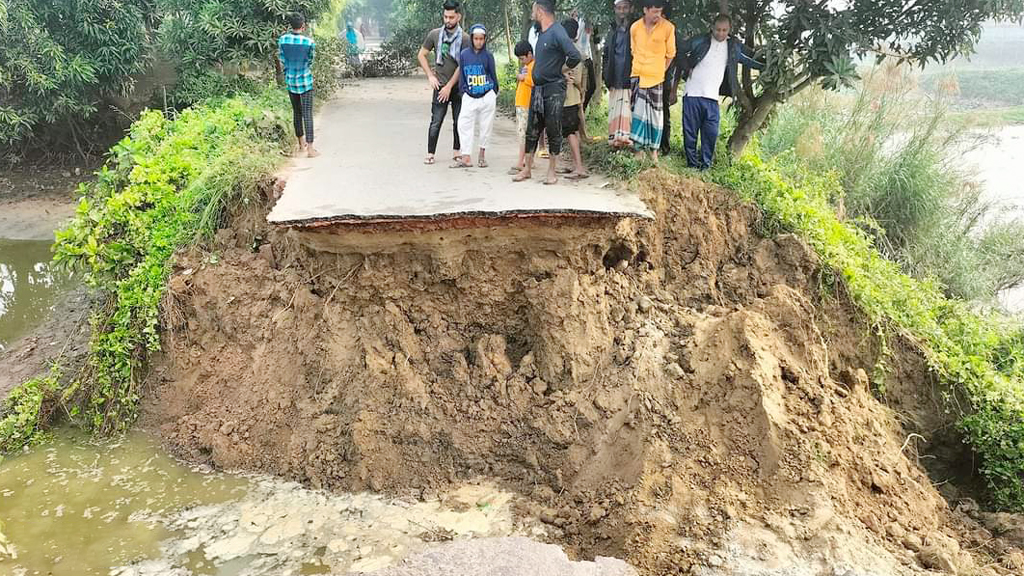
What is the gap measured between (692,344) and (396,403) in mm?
2179

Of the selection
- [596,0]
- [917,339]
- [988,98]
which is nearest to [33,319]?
[596,0]

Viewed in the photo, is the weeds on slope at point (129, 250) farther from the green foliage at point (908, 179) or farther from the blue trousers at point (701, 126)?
the green foliage at point (908, 179)

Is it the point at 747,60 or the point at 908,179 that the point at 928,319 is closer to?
the point at 747,60

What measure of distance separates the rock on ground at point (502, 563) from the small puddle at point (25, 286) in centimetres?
591

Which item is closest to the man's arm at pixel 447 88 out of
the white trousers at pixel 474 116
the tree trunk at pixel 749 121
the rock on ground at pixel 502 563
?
the white trousers at pixel 474 116

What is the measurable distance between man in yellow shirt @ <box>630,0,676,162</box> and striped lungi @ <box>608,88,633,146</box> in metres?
0.04

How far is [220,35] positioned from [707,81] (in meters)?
6.73

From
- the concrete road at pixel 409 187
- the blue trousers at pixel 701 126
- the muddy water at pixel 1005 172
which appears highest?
the blue trousers at pixel 701 126

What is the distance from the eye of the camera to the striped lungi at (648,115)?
608 centimetres

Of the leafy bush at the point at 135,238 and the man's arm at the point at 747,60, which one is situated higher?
the man's arm at the point at 747,60

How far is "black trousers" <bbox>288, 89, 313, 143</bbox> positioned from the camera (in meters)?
6.61

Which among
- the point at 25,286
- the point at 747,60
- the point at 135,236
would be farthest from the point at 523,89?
A: the point at 25,286

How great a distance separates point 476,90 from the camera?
6156 millimetres

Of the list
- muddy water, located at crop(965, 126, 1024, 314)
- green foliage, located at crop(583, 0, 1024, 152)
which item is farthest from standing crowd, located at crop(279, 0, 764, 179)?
muddy water, located at crop(965, 126, 1024, 314)
